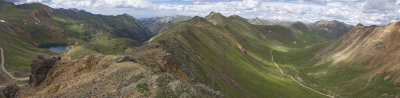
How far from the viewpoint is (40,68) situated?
4828 centimetres

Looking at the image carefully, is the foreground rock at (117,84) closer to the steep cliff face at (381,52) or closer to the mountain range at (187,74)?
the mountain range at (187,74)

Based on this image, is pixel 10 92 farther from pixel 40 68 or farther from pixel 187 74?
pixel 187 74

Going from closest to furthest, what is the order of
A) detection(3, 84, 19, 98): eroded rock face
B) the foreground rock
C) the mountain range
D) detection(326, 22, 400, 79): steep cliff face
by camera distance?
the foreground rock
the mountain range
detection(3, 84, 19, 98): eroded rock face
detection(326, 22, 400, 79): steep cliff face

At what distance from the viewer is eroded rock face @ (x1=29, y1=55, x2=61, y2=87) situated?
47625 millimetres

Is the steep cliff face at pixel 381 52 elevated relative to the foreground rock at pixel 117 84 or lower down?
lower down

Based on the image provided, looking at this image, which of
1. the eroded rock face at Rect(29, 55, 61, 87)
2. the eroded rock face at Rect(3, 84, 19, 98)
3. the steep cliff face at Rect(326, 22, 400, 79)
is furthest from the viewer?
the steep cliff face at Rect(326, 22, 400, 79)

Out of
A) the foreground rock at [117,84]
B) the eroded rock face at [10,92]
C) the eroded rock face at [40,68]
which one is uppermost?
the foreground rock at [117,84]

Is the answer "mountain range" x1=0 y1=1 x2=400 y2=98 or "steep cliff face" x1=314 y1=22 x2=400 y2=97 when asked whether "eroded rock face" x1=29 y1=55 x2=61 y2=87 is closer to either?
"mountain range" x1=0 y1=1 x2=400 y2=98

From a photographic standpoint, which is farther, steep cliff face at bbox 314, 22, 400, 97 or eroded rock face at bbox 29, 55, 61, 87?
steep cliff face at bbox 314, 22, 400, 97

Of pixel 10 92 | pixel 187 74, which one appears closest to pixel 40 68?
pixel 10 92

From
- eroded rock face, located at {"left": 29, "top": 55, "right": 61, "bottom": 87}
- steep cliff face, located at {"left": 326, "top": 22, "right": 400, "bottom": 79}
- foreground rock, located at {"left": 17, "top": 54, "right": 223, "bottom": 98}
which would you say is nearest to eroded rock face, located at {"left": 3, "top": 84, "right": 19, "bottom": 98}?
foreground rock, located at {"left": 17, "top": 54, "right": 223, "bottom": 98}

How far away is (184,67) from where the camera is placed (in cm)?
6394

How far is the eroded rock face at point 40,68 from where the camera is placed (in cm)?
Result: 4762

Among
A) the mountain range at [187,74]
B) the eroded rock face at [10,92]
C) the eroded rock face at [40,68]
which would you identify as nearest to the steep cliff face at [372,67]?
the mountain range at [187,74]
